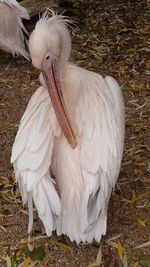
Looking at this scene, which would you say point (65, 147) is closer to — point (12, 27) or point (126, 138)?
point (126, 138)

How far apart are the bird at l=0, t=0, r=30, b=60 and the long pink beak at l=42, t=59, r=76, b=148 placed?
6.13 feet

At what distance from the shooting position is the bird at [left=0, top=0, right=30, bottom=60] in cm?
481

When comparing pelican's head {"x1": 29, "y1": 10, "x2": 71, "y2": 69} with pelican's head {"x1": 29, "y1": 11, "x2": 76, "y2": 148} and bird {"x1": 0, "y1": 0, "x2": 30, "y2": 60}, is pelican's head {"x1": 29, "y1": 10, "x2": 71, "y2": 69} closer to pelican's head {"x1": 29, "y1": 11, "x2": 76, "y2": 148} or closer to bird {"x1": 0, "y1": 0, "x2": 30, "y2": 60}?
pelican's head {"x1": 29, "y1": 11, "x2": 76, "y2": 148}

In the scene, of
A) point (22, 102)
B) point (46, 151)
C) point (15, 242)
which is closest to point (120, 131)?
point (46, 151)

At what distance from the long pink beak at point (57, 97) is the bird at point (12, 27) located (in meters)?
1.87

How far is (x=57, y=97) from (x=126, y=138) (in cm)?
119

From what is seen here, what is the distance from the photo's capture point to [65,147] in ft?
9.96

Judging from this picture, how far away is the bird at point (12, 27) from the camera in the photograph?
15.8 feet

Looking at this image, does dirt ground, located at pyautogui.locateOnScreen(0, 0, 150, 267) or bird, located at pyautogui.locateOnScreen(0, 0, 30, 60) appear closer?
dirt ground, located at pyautogui.locateOnScreen(0, 0, 150, 267)

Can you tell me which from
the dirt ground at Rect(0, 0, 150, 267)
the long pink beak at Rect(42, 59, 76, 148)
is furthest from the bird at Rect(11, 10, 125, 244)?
the dirt ground at Rect(0, 0, 150, 267)

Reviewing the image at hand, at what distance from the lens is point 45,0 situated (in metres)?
5.60

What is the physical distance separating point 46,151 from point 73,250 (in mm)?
645

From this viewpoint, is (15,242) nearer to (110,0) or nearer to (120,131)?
(120,131)

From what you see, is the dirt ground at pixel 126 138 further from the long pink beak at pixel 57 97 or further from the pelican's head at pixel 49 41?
the pelican's head at pixel 49 41
